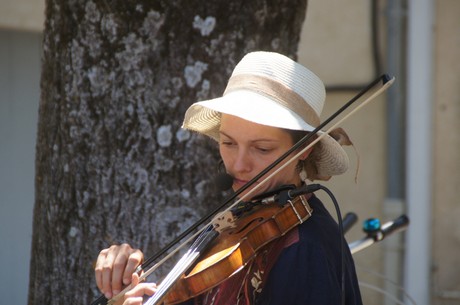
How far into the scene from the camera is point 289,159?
2.33 m

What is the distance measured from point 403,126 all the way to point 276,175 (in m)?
4.13

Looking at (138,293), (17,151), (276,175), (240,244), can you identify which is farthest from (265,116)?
(17,151)

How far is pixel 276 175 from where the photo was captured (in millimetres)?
2381

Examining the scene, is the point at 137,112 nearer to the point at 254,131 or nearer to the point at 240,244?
the point at 254,131

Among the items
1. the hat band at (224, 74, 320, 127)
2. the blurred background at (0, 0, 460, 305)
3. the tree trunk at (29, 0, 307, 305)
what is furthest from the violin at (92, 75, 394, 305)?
the blurred background at (0, 0, 460, 305)

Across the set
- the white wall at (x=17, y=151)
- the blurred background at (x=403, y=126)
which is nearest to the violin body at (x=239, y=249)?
the white wall at (x=17, y=151)

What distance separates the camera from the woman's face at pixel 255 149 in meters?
2.35

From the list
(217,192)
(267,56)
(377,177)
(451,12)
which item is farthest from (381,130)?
(267,56)

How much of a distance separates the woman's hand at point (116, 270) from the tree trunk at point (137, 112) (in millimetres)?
695

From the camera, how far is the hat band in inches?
95.3

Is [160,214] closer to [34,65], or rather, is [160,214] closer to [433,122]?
[34,65]

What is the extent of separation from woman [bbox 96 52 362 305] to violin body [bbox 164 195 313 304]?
24mm

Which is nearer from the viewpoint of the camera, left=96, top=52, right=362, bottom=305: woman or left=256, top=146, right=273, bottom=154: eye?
left=96, top=52, right=362, bottom=305: woman

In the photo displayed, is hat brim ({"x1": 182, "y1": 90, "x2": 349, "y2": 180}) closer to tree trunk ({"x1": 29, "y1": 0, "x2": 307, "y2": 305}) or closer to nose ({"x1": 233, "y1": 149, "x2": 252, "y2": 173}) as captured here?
nose ({"x1": 233, "y1": 149, "x2": 252, "y2": 173})
